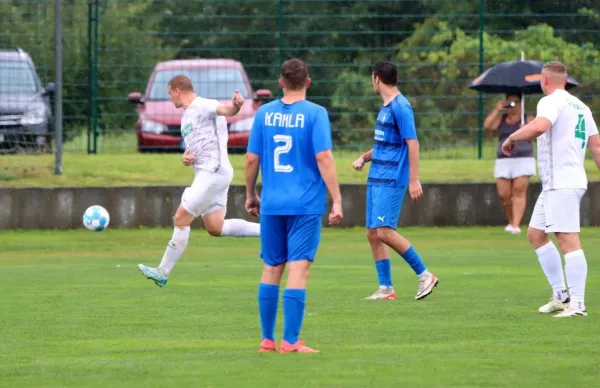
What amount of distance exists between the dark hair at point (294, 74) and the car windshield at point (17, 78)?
12.3 metres

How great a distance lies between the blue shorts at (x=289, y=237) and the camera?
888cm

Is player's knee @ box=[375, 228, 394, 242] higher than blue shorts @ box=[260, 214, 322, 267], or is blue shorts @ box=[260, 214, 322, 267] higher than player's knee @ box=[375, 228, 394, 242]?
blue shorts @ box=[260, 214, 322, 267]

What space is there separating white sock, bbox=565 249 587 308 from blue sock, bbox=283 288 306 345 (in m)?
2.84

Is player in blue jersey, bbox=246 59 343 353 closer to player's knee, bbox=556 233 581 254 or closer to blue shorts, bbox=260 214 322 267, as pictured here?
blue shorts, bbox=260 214 322 267

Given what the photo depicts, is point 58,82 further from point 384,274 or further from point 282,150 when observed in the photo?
point 282,150

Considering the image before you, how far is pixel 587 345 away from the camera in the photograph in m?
9.25

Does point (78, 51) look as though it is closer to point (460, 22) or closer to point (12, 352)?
point (460, 22)

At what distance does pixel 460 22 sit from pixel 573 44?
5.40 feet

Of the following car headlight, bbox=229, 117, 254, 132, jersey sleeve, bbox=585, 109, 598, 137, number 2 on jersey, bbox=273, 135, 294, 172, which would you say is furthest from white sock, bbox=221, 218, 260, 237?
car headlight, bbox=229, 117, 254, 132

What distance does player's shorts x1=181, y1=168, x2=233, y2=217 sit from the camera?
13.8m

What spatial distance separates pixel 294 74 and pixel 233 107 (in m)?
3.43

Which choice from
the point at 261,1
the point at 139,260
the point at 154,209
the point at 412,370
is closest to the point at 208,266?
the point at 139,260

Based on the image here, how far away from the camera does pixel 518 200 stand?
19406 millimetres

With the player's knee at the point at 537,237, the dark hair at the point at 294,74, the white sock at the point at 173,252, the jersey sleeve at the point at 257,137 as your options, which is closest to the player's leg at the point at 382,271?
the player's knee at the point at 537,237
